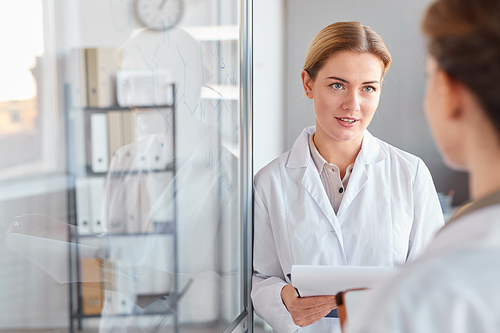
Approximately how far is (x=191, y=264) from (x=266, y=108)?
0.93m

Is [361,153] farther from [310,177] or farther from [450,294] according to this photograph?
[450,294]

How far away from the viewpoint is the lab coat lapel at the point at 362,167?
45.9 inches

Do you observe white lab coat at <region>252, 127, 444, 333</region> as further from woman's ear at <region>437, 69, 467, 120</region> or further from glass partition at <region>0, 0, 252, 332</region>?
woman's ear at <region>437, 69, 467, 120</region>

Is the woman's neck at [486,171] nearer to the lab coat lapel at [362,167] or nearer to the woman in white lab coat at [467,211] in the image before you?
the woman in white lab coat at [467,211]

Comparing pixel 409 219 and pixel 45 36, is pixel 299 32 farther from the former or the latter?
pixel 45 36

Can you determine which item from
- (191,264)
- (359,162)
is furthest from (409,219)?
(191,264)

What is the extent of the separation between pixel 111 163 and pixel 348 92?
2.35 feet

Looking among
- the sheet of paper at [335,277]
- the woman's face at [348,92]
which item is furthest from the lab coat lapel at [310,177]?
the sheet of paper at [335,277]

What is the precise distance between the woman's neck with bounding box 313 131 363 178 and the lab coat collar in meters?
0.03

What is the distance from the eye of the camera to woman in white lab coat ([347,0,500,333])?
1.22ft

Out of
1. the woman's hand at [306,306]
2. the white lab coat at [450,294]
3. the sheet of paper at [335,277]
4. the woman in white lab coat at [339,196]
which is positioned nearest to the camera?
the white lab coat at [450,294]

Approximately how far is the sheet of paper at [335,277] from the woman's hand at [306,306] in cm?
9

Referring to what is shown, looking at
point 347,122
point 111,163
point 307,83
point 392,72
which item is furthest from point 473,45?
point 392,72

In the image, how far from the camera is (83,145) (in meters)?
Answer: 0.58
